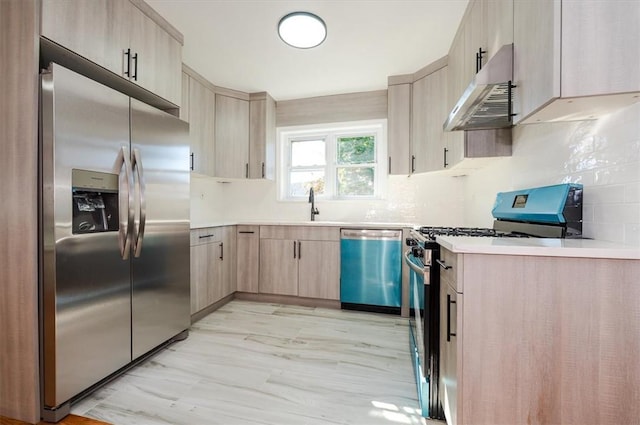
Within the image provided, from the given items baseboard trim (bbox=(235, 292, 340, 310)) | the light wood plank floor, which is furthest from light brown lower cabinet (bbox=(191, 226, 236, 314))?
the light wood plank floor

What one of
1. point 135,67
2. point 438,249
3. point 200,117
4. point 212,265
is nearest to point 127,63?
point 135,67

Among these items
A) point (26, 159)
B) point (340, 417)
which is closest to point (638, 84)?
point (340, 417)

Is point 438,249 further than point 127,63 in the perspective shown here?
No

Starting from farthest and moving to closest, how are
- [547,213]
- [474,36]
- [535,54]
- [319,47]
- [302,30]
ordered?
[319,47] < [302,30] < [474,36] < [547,213] < [535,54]

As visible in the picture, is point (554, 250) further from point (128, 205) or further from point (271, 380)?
point (128, 205)

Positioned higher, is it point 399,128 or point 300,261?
point 399,128

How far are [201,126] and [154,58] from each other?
1.08 m

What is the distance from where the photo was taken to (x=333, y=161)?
3.80 m

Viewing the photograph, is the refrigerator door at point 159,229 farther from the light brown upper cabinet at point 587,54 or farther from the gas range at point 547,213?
the light brown upper cabinet at point 587,54

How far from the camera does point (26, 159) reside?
56.2 inches

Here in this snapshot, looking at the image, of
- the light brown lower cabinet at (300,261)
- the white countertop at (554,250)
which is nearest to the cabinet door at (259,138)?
the light brown lower cabinet at (300,261)

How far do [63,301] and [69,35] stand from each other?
1.43m

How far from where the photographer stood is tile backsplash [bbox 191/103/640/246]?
1.13m

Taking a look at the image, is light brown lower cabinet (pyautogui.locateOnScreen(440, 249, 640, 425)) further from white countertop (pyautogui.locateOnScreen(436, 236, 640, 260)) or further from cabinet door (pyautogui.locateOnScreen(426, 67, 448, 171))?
cabinet door (pyautogui.locateOnScreen(426, 67, 448, 171))
